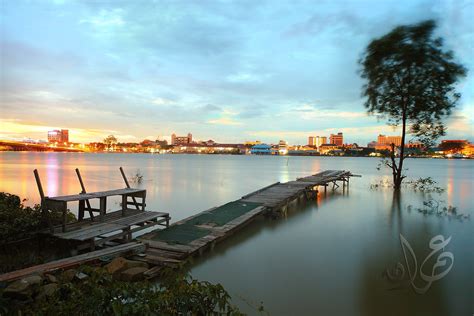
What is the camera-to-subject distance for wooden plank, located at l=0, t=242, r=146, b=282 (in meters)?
5.53

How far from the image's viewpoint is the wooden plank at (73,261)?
5.53 meters

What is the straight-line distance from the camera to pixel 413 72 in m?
9.29

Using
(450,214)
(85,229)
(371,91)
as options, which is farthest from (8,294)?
(450,214)

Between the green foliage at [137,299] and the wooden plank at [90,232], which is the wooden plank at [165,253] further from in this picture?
the green foliage at [137,299]

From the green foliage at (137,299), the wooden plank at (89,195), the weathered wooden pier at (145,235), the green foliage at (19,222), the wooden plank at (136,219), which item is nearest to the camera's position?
the green foliage at (137,299)

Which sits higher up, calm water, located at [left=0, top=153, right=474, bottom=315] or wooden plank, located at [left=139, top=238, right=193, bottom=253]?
wooden plank, located at [left=139, top=238, right=193, bottom=253]

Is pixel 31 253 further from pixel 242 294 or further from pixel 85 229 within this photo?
pixel 242 294

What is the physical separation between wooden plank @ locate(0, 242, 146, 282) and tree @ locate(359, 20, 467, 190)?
24.4 ft

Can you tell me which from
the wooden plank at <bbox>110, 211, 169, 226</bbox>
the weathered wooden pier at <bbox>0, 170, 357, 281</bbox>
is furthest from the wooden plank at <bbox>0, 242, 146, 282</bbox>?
the wooden plank at <bbox>110, 211, 169, 226</bbox>

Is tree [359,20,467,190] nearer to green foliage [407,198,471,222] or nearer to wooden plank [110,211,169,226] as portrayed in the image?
green foliage [407,198,471,222]

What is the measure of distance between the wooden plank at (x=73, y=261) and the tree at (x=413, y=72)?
7.43m

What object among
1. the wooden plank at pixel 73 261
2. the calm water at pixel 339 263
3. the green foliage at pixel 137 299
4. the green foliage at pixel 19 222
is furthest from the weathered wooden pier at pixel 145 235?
the green foliage at pixel 137 299

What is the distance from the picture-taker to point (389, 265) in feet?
28.1

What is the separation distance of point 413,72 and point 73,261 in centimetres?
1040
